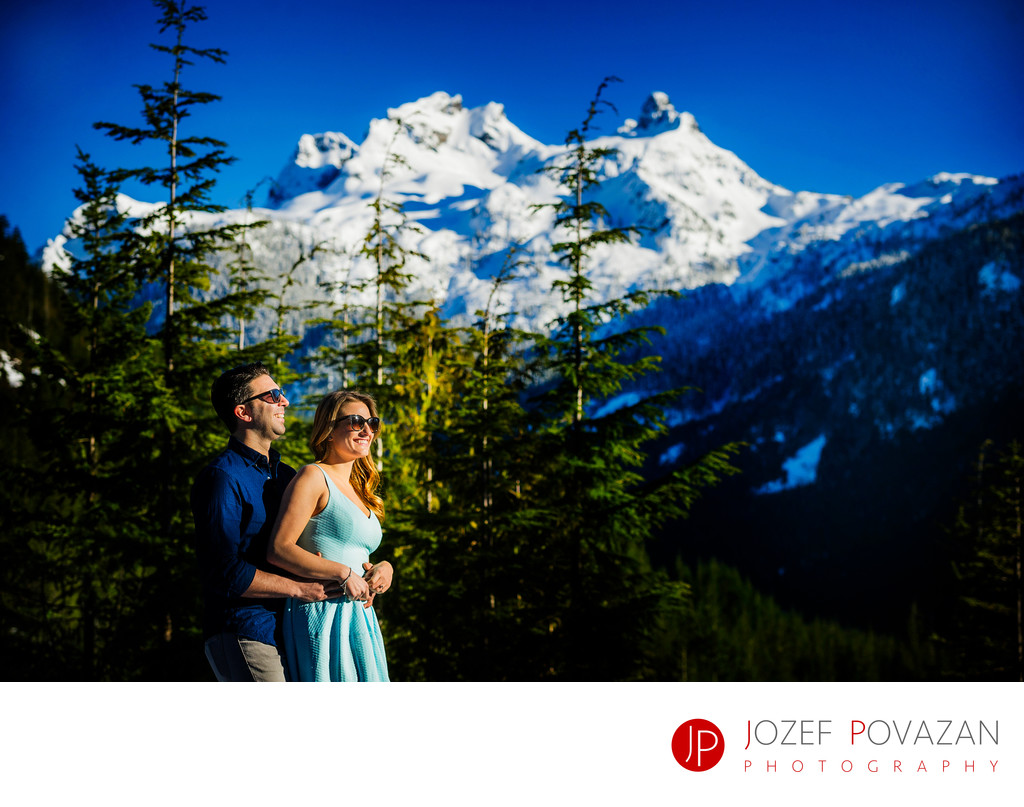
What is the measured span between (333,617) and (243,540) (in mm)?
406

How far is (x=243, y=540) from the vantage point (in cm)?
219

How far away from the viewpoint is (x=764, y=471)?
12644 centimetres

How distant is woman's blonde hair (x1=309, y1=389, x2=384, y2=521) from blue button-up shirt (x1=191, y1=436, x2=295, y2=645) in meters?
0.24

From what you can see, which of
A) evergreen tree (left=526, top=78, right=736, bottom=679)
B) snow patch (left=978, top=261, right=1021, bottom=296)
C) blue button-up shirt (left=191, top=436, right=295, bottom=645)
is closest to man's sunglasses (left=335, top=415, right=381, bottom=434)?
blue button-up shirt (left=191, top=436, right=295, bottom=645)

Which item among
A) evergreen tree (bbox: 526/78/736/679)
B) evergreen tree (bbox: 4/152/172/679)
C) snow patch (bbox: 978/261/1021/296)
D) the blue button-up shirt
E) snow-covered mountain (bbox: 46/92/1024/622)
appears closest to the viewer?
the blue button-up shirt

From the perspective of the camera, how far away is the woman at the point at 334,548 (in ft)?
7.06

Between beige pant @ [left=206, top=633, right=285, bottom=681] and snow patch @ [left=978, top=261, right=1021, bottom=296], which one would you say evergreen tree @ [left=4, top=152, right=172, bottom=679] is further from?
snow patch @ [left=978, top=261, right=1021, bottom=296]

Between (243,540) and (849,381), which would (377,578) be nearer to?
(243,540)

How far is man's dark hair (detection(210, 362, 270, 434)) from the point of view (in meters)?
2.27

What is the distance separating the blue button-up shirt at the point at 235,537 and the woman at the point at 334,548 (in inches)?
4.0
